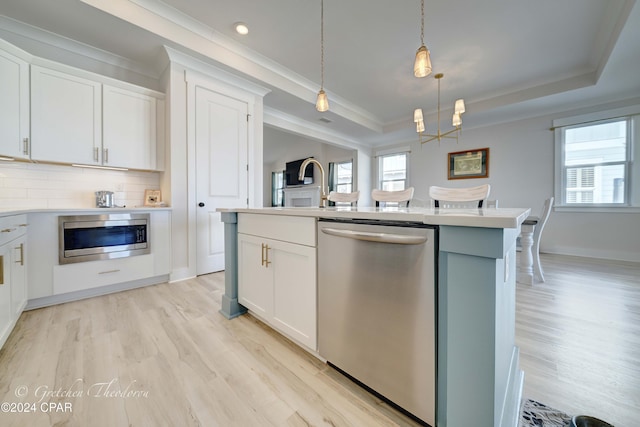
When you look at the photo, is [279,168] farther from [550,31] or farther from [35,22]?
[550,31]

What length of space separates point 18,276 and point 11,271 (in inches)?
8.2

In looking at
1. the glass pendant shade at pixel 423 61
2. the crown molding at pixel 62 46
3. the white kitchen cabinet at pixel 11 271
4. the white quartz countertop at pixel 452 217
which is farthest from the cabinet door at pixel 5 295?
the glass pendant shade at pixel 423 61

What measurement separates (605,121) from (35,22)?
760cm

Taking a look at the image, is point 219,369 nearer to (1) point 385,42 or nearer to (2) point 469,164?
(1) point 385,42

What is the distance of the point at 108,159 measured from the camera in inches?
101

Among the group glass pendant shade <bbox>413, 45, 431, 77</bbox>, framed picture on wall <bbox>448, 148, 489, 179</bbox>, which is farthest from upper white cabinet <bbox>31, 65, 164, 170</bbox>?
framed picture on wall <bbox>448, 148, 489, 179</bbox>

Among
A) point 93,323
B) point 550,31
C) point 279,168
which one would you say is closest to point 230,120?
point 93,323

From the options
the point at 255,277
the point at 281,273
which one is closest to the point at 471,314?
the point at 281,273

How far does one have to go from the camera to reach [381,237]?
928 millimetres

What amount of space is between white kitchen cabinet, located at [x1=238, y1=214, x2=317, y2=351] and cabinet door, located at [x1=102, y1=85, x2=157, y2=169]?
1.86 meters

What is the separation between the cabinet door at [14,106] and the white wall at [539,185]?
6.57m

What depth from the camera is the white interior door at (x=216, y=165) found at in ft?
9.81

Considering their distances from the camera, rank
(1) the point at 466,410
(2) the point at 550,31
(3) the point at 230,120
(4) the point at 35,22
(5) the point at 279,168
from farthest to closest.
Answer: (5) the point at 279,168 → (3) the point at 230,120 → (2) the point at 550,31 → (4) the point at 35,22 → (1) the point at 466,410

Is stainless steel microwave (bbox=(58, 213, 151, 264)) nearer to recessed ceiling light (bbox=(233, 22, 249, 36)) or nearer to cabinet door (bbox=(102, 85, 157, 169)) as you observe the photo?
cabinet door (bbox=(102, 85, 157, 169))
